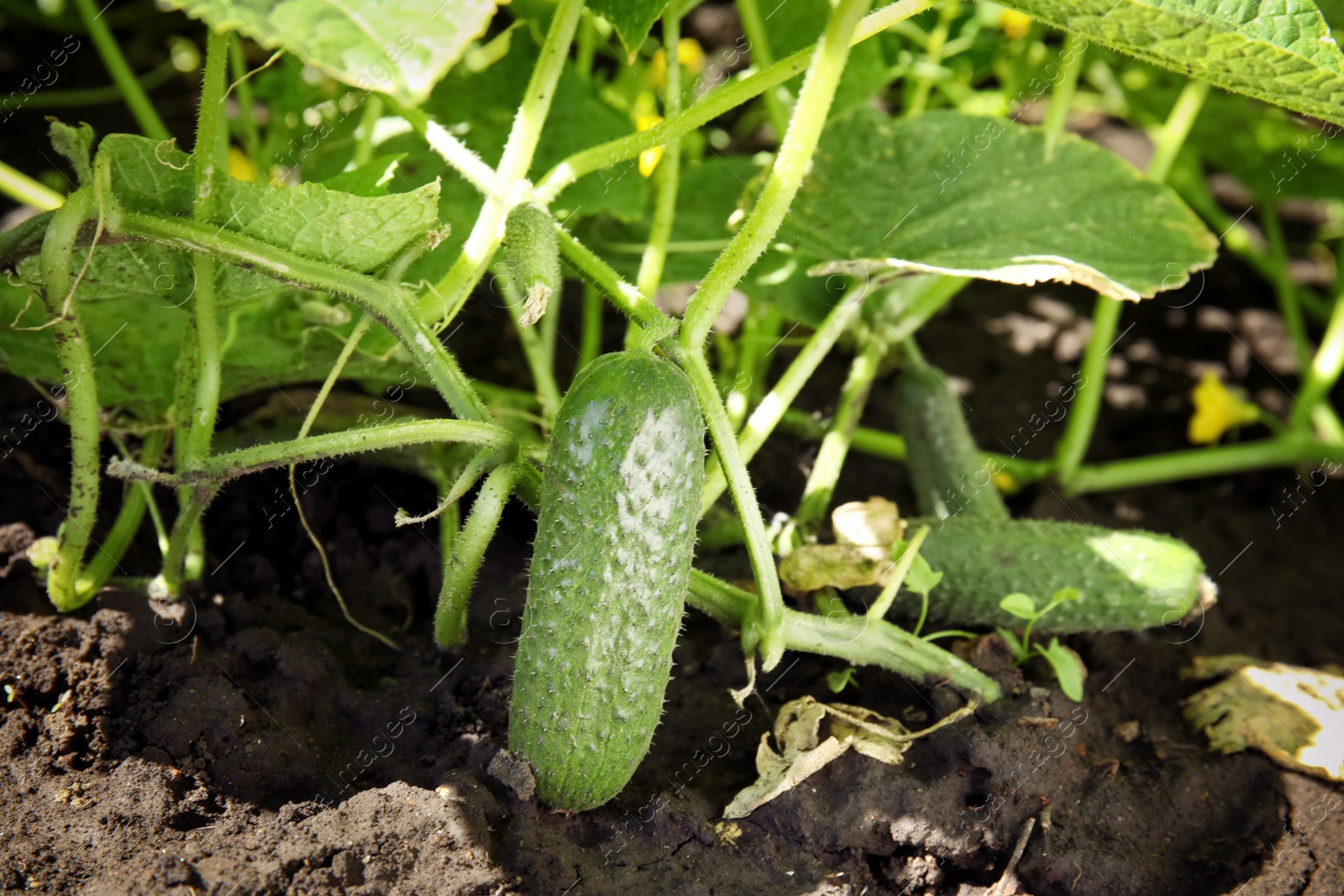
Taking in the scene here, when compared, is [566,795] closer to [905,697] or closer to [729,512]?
[905,697]

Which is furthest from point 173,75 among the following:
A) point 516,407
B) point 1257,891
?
point 1257,891

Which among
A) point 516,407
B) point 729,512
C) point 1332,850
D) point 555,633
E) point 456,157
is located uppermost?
point 456,157

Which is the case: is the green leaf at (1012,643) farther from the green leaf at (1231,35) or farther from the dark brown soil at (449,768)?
the green leaf at (1231,35)

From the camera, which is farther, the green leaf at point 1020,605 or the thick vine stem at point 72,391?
the green leaf at point 1020,605

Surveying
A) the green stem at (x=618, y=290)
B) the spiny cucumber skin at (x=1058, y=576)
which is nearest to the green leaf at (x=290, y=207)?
the green stem at (x=618, y=290)

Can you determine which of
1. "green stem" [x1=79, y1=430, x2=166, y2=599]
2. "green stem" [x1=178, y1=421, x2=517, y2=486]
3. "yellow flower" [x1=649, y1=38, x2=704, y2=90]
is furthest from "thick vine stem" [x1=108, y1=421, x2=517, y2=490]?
"yellow flower" [x1=649, y1=38, x2=704, y2=90]

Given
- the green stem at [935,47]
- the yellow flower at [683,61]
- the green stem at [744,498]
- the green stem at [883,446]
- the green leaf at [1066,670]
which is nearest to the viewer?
the green stem at [744,498]

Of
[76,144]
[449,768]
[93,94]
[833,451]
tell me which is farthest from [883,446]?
[93,94]
